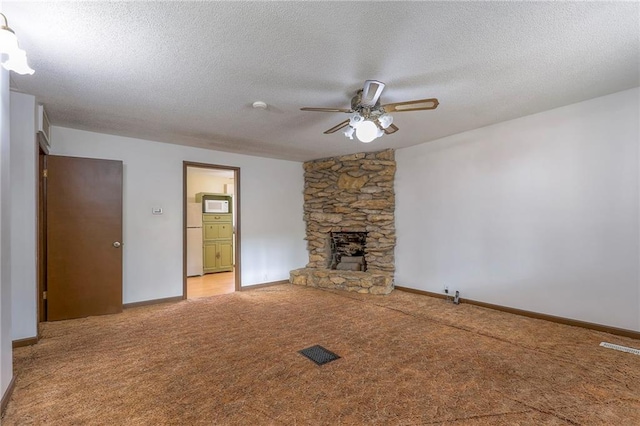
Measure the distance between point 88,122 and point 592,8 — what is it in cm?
495

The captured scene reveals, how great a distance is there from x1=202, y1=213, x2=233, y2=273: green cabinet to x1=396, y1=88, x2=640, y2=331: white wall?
4657 millimetres

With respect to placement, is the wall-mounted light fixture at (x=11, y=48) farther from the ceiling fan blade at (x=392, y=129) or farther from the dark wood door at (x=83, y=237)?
the ceiling fan blade at (x=392, y=129)

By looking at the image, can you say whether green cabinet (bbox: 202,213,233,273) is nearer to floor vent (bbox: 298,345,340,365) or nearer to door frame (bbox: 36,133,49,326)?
door frame (bbox: 36,133,49,326)

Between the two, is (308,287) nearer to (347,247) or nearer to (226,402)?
(347,247)

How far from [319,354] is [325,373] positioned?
32cm

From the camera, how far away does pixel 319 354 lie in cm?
260

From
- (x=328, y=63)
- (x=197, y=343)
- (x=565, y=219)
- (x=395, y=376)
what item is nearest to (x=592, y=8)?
(x=328, y=63)

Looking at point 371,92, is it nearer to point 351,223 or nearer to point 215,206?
point 351,223

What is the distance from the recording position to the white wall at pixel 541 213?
2.92 metres

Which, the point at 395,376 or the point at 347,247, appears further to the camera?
the point at 347,247

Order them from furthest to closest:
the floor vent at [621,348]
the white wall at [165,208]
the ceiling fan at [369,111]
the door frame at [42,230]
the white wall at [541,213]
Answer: the white wall at [165,208]
the door frame at [42,230]
the white wall at [541,213]
the floor vent at [621,348]
the ceiling fan at [369,111]

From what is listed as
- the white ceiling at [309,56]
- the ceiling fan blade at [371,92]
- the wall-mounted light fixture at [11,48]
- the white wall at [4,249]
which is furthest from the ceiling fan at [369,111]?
the white wall at [4,249]

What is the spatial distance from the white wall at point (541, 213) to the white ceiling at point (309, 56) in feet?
1.37

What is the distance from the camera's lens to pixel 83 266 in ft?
12.1
